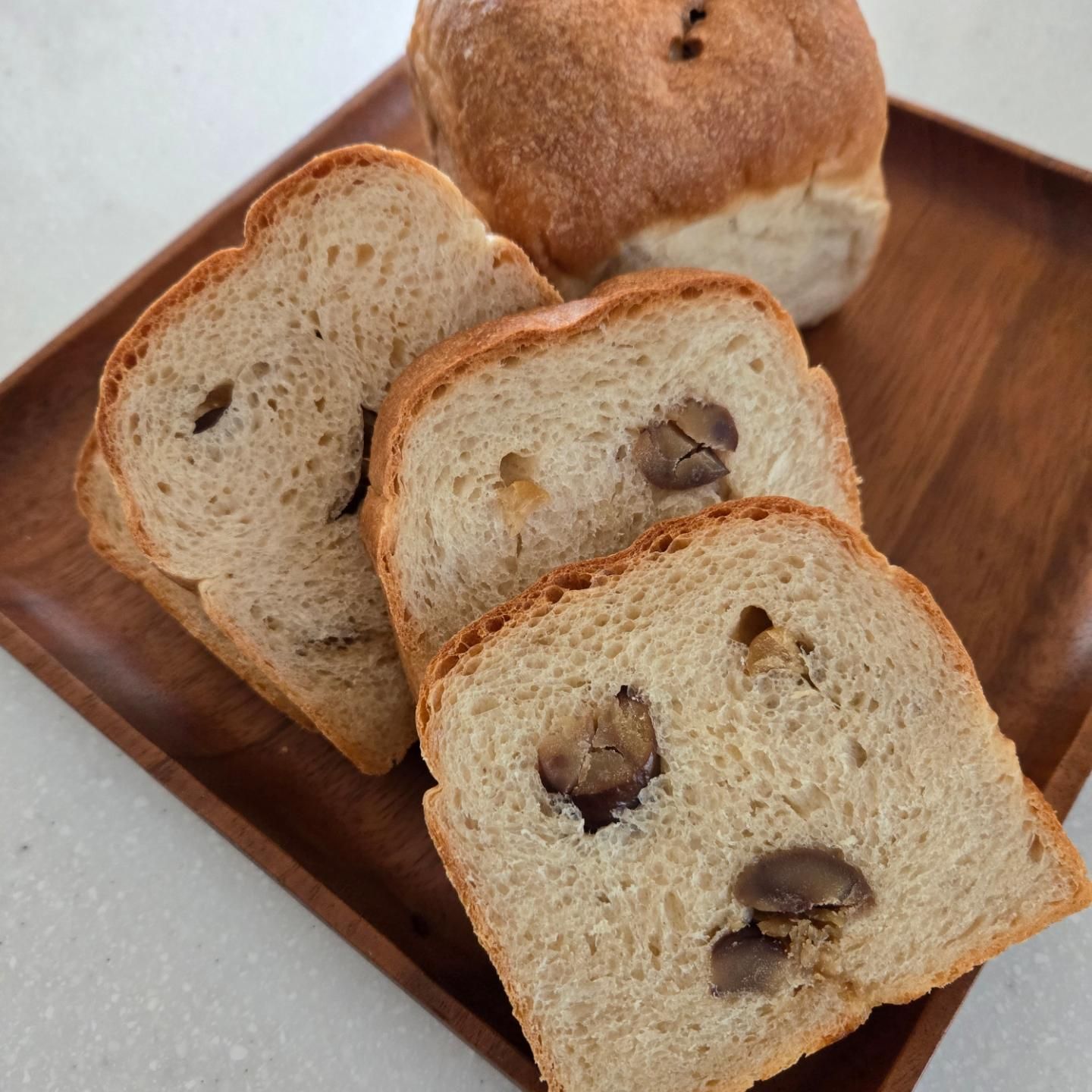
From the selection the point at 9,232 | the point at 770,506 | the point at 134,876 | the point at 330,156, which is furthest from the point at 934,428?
the point at 9,232

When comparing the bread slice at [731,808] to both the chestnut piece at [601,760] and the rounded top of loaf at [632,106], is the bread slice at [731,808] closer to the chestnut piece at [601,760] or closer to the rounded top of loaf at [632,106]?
the chestnut piece at [601,760]

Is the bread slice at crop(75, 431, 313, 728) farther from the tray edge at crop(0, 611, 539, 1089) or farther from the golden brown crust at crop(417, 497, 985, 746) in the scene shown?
the golden brown crust at crop(417, 497, 985, 746)

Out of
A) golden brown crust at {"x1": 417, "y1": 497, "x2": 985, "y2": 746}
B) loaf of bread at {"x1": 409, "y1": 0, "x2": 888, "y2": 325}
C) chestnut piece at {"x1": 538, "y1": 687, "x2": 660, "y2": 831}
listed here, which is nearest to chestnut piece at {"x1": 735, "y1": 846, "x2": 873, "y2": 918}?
chestnut piece at {"x1": 538, "y1": 687, "x2": 660, "y2": 831}

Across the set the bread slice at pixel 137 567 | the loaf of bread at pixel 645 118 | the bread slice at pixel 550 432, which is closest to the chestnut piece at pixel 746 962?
the bread slice at pixel 550 432

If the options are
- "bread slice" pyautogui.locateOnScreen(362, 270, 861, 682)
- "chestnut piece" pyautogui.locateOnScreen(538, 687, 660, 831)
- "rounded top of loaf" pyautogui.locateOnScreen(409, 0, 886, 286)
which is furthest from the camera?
"rounded top of loaf" pyautogui.locateOnScreen(409, 0, 886, 286)

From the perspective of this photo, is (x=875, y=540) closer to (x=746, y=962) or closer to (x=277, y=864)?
(x=746, y=962)

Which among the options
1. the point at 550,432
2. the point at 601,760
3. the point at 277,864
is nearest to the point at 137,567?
the point at 277,864

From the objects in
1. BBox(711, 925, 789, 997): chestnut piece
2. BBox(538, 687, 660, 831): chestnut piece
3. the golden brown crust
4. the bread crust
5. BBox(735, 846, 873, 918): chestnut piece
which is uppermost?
the bread crust

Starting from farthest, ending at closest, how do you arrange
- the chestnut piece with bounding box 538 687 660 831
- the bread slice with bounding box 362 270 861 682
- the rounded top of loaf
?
the rounded top of loaf → the bread slice with bounding box 362 270 861 682 → the chestnut piece with bounding box 538 687 660 831
